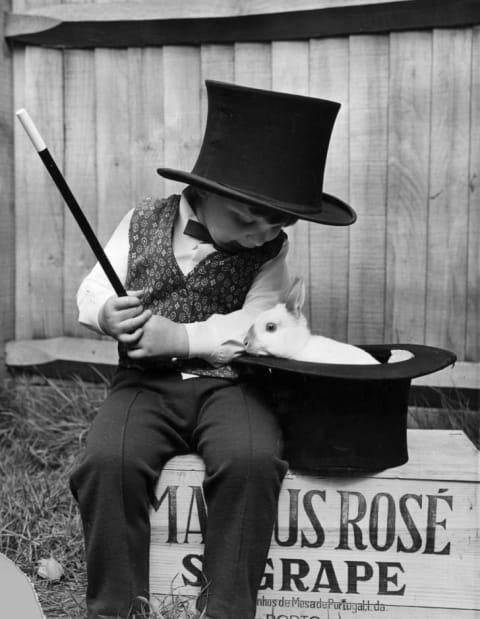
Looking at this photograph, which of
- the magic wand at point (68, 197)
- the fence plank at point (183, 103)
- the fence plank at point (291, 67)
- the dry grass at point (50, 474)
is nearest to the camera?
the magic wand at point (68, 197)

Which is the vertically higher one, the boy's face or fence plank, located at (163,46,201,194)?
fence plank, located at (163,46,201,194)

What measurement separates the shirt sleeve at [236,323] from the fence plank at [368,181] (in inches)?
33.1

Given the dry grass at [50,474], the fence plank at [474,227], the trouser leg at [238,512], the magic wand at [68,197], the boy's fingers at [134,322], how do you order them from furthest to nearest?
the fence plank at [474,227] → the dry grass at [50,474] → the boy's fingers at [134,322] → the trouser leg at [238,512] → the magic wand at [68,197]

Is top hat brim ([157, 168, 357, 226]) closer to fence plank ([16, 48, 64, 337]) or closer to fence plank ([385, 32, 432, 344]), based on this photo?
fence plank ([385, 32, 432, 344])

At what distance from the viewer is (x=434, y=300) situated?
10.0 feet

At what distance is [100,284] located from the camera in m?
2.21

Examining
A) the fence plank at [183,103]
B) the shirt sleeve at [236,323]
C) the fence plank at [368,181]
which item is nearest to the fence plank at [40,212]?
the fence plank at [183,103]

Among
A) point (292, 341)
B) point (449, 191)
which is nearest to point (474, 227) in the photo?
point (449, 191)

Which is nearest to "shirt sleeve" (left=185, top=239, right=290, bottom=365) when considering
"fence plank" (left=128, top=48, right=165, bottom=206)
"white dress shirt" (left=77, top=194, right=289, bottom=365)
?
"white dress shirt" (left=77, top=194, right=289, bottom=365)

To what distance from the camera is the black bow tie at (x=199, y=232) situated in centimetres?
223

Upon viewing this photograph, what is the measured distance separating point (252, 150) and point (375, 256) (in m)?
1.18

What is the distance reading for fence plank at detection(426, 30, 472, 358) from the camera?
2.96 m

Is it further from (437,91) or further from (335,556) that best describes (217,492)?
(437,91)

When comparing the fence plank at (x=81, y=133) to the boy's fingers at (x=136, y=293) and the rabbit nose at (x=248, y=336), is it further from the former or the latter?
the rabbit nose at (x=248, y=336)
